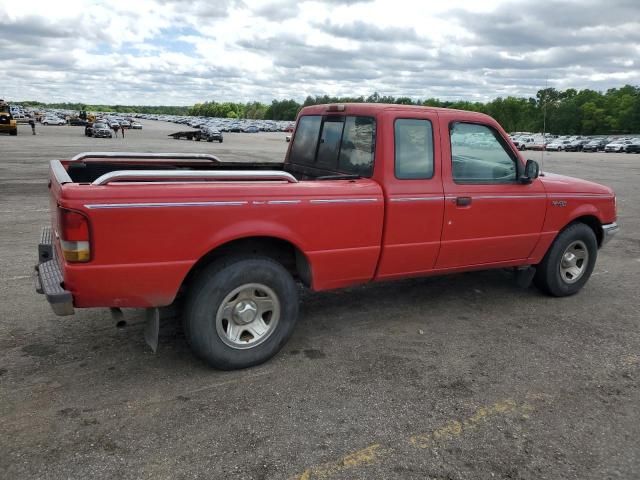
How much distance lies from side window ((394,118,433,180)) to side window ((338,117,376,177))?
0.22 meters

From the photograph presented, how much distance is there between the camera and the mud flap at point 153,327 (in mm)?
3670

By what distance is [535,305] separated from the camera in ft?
18.1

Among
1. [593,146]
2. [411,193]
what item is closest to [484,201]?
[411,193]

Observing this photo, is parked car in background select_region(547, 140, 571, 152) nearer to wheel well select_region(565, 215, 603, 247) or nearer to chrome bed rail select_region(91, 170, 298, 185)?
wheel well select_region(565, 215, 603, 247)

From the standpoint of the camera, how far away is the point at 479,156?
4.92m

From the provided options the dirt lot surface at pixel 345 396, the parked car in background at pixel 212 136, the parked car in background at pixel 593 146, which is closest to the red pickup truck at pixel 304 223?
the dirt lot surface at pixel 345 396

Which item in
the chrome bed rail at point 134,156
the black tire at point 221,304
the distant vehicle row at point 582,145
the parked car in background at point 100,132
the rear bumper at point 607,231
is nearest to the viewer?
the black tire at point 221,304

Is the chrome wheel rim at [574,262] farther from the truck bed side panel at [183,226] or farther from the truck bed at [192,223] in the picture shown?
the truck bed side panel at [183,226]

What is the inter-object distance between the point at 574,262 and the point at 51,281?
5.11m

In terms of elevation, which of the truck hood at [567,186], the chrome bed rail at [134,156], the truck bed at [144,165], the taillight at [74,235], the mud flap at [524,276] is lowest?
the mud flap at [524,276]

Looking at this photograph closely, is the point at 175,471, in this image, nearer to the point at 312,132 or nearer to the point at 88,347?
the point at 88,347

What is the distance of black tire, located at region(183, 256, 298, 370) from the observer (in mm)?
3635

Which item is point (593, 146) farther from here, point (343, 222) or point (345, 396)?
point (345, 396)

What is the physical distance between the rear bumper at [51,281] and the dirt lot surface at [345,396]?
63cm
